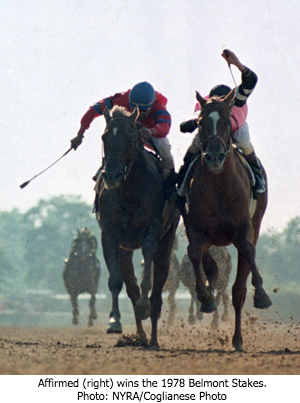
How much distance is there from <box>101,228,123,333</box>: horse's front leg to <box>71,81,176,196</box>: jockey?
1019mm

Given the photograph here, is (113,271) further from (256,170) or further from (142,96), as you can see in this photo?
(256,170)

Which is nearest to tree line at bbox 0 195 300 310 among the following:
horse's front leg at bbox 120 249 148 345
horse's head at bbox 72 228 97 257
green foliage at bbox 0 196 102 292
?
green foliage at bbox 0 196 102 292

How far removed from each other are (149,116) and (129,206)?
137 centimetres

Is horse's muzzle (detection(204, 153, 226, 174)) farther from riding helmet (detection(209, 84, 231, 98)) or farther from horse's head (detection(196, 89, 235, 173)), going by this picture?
riding helmet (detection(209, 84, 231, 98))

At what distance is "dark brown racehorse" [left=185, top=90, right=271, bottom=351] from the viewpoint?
7945 mm

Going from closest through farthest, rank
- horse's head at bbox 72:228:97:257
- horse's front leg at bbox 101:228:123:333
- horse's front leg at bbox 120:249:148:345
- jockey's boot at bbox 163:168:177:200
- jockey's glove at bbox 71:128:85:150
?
horse's front leg at bbox 101:228:123:333 < jockey's boot at bbox 163:168:177:200 < jockey's glove at bbox 71:128:85:150 < horse's front leg at bbox 120:249:148:345 < horse's head at bbox 72:228:97:257

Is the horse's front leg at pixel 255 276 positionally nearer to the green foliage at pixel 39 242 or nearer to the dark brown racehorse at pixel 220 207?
the dark brown racehorse at pixel 220 207

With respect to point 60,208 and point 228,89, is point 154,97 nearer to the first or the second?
point 228,89

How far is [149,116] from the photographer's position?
930cm

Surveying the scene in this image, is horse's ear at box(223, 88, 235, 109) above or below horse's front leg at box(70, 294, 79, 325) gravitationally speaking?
above

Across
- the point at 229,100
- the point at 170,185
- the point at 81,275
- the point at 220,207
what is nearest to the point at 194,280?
the point at 81,275

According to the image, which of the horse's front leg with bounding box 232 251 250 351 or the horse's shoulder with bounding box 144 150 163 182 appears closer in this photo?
the horse's front leg with bounding box 232 251 250 351

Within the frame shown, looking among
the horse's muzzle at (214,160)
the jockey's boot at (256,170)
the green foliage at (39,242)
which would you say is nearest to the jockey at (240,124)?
the jockey's boot at (256,170)

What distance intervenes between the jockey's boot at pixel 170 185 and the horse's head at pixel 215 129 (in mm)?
1185
